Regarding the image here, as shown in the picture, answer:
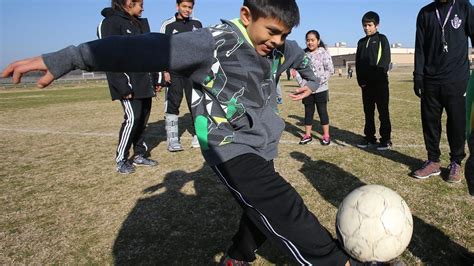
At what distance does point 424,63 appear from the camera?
175 inches

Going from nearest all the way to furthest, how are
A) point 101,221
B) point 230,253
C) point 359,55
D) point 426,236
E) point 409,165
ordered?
point 230,253, point 426,236, point 101,221, point 409,165, point 359,55

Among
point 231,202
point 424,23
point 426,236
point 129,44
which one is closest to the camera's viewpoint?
point 129,44

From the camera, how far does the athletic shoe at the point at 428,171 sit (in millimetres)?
4426

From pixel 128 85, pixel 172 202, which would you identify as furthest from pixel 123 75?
pixel 172 202

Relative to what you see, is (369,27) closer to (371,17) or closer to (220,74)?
(371,17)

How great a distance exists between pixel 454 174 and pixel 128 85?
451 cm

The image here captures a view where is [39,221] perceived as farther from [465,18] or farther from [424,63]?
[465,18]

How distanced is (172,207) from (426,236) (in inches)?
100

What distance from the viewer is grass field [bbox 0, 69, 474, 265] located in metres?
3.01

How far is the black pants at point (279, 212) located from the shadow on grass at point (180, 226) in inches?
33.4

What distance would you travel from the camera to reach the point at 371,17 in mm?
5766

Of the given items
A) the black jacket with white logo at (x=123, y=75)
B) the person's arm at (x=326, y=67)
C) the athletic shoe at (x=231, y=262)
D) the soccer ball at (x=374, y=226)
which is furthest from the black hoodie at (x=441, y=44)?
the black jacket with white logo at (x=123, y=75)

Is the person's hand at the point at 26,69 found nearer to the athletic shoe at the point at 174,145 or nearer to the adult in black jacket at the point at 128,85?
the adult in black jacket at the point at 128,85

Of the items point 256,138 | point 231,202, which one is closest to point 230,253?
point 256,138
